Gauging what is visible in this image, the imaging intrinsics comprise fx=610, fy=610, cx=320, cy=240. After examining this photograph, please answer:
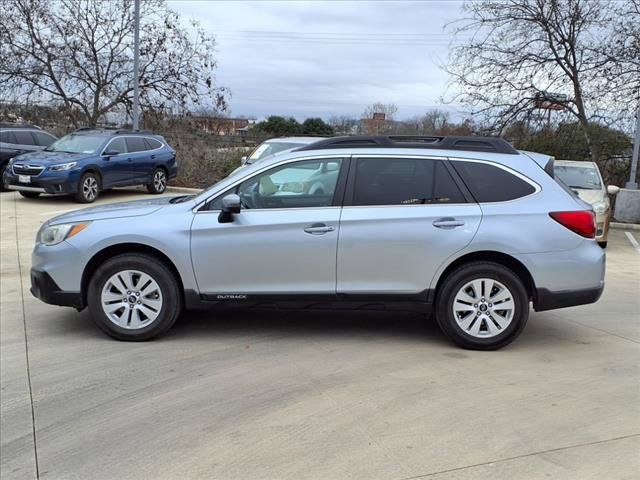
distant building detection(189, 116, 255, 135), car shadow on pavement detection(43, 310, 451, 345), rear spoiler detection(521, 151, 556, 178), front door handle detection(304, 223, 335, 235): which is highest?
distant building detection(189, 116, 255, 135)

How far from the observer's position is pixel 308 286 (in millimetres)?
5078

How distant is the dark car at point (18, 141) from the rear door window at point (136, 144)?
9.14 feet

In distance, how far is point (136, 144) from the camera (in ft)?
51.7

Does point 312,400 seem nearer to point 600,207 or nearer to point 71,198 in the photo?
point 600,207

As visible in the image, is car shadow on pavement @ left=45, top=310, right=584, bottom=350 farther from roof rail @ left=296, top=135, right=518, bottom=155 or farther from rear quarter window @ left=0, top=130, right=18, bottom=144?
rear quarter window @ left=0, top=130, right=18, bottom=144

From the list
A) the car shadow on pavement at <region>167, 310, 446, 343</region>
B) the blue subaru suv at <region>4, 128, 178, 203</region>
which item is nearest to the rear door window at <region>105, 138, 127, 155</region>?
the blue subaru suv at <region>4, 128, 178, 203</region>

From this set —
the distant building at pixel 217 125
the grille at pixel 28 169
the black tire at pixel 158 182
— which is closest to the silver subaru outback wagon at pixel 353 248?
the grille at pixel 28 169

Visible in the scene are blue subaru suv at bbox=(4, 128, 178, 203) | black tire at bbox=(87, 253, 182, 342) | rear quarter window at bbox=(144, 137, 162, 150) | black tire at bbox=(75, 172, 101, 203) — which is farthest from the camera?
rear quarter window at bbox=(144, 137, 162, 150)

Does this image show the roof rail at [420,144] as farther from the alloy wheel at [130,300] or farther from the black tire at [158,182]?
the black tire at [158,182]

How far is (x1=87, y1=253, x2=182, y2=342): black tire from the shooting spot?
5.07 m

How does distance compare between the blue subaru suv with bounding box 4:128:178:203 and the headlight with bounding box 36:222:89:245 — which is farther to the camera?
the blue subaru suv with bounding box 4:128:178:203

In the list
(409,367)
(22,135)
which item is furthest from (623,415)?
(22,135)

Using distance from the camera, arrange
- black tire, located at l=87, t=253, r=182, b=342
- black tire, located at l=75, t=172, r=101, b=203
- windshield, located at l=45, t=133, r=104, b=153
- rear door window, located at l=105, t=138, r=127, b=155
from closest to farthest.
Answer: black tire, located at l=87, t=253, r=182, b=342 → black tire, located at l=75, t=172, r=101, b=203 → windshield, located at l=45, t=133, r=104, b=153 → rear door window, located at l=105, t=138, r=127, b=155

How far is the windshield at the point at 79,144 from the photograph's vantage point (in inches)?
574
